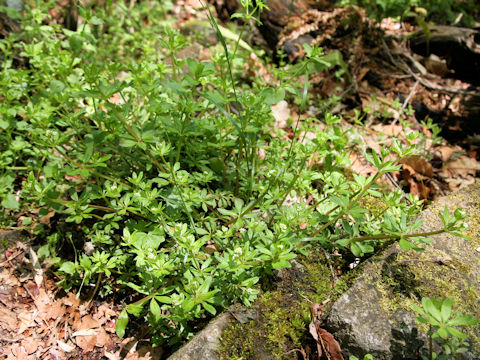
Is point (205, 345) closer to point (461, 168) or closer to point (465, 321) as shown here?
point (465, 321)

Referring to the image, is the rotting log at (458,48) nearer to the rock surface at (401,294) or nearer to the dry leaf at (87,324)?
the rock surface at (401,294)

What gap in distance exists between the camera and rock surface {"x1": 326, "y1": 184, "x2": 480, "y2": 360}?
1.83m

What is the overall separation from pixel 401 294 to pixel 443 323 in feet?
1.24

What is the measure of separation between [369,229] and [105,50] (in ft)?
12.8

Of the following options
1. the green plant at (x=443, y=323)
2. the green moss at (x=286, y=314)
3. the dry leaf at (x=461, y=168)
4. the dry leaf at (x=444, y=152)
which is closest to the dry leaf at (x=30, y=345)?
the green moss at (x=286, y=314)

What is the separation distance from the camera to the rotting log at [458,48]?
186 inches

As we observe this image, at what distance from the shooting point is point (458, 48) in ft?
15.7

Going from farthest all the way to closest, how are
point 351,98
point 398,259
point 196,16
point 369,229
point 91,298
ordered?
point 196,16 < point 351,98 < point 91,298 < point 369,229 < point 398,259

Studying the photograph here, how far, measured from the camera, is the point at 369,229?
2311mm

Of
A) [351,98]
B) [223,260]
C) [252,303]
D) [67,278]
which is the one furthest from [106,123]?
[351,98]

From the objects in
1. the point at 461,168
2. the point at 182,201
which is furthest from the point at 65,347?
the point at 461,168

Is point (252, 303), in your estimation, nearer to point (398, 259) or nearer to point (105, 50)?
point (398, 259)

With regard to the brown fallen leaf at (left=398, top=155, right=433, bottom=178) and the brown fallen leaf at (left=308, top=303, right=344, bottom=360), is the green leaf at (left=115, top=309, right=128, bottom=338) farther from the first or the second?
the brown fallen leaf at (left=398, top=155, right=433, bottom=178)

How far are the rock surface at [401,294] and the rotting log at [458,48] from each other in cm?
342
